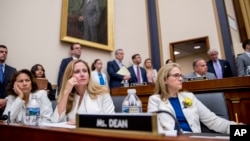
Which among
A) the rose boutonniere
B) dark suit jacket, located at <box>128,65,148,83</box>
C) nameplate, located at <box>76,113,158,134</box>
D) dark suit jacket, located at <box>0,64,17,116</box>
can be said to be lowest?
nameplate, located at <box>76,113,158,134</box>

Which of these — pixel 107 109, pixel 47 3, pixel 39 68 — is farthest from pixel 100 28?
pixel 107 109

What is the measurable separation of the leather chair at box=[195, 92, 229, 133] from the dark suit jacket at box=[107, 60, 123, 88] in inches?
109

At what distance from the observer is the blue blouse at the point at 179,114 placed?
A: 1.54 meters

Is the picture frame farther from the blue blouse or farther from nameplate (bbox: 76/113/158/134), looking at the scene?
nameplate (bbox: 76/113/158/134)

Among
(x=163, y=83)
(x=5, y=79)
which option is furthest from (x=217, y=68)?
(x=5, y=79)

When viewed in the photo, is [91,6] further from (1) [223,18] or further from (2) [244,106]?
(2) [244,106]

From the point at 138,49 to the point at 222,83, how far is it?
3.39 meters

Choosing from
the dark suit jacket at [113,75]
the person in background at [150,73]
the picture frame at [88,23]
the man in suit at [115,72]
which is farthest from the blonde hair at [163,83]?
the person in background at [150,73]

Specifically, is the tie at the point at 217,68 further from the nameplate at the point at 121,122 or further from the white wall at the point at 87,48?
the nameplate at the point at 121,122

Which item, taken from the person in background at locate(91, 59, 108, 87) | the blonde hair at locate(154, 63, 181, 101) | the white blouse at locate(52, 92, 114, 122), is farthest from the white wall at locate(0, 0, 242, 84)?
the blonde hair at locate(154, 63, 181, 101)

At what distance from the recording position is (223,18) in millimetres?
5020

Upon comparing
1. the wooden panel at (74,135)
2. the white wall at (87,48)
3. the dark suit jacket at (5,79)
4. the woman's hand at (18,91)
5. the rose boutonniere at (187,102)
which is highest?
the white wall at (87,48)

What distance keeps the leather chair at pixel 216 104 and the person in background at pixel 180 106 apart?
44 millimetres

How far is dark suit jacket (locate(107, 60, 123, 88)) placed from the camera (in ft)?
14.1
